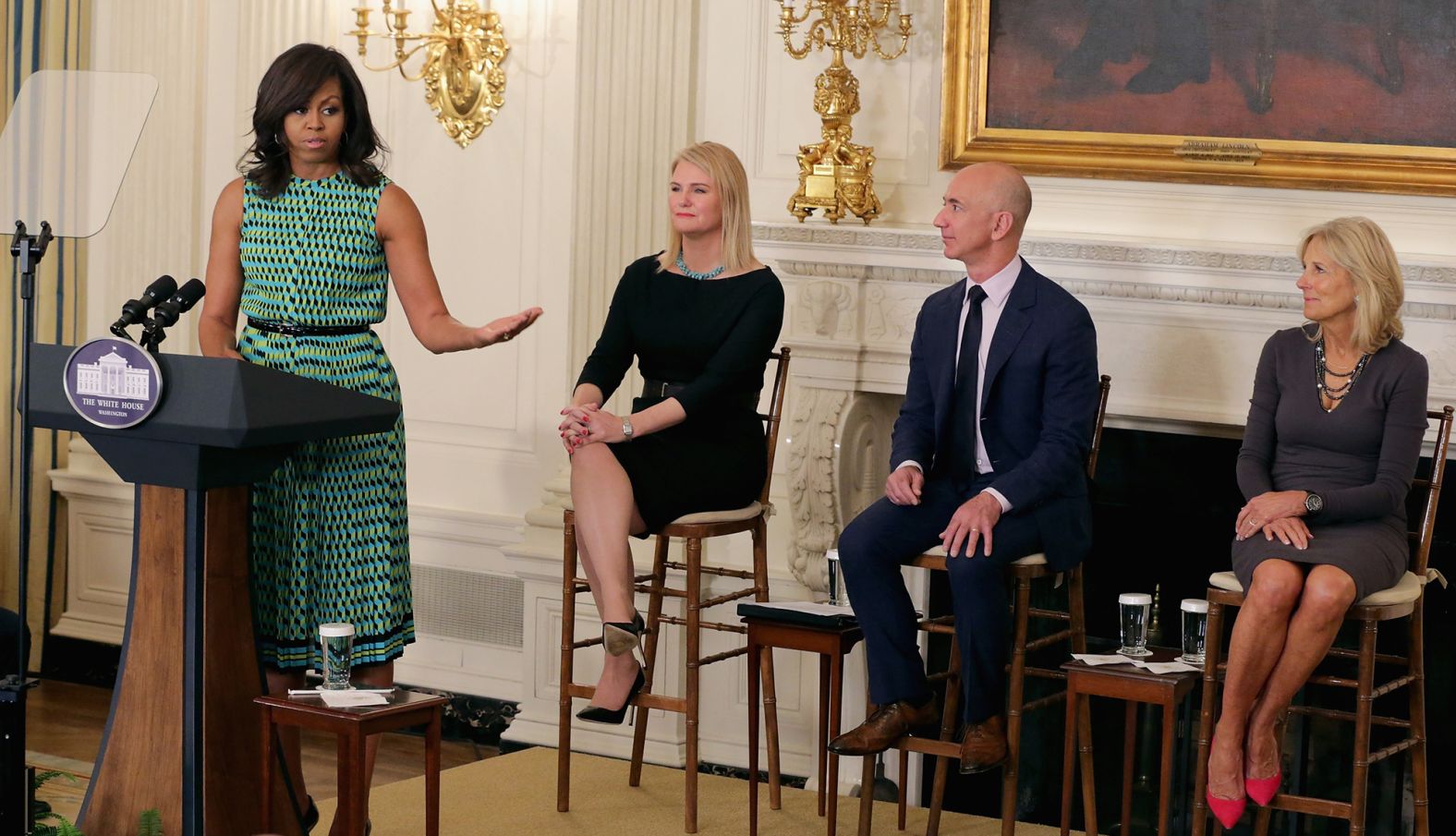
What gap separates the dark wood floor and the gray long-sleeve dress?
2335 mm

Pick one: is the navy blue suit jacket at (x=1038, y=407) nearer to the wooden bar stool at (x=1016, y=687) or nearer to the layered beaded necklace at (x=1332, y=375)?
the wooden bar stool at (x=1016, y=687)

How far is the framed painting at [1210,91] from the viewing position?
4430 millimetres

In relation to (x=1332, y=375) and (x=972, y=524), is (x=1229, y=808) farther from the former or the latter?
(x=1332, y=375)

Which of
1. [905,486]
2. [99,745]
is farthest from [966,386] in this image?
[99,745]

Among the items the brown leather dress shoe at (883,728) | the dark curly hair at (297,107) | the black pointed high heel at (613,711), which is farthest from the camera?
the black pointed high heel at (613,711)

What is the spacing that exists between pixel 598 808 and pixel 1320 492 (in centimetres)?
199

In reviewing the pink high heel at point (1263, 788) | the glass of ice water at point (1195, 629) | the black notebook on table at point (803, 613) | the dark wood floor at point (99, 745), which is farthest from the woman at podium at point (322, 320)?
the pink high heel at point (1263, 788)

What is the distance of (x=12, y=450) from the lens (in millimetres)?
6348

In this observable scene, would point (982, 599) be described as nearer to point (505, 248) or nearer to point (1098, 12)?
point (1098, 12)

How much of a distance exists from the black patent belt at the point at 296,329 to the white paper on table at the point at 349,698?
750 millimetres

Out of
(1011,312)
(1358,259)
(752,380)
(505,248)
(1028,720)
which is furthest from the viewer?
(505,248)

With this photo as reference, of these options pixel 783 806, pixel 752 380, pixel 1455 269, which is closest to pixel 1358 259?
pixel 1455 269

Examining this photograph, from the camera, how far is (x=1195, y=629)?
4.05 meters

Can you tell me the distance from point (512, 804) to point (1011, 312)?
1819 millimetres
